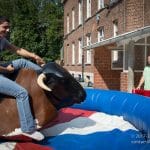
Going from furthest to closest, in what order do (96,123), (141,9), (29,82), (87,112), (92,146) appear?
(141,9) → (87,112) → (96,123) → (29,82) → (92,146)

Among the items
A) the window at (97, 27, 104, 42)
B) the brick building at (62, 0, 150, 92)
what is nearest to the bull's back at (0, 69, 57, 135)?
the brick building at (62, 0, 150, 92)

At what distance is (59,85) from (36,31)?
3940 centimetres

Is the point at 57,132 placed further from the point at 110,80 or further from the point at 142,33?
the point at 110,80

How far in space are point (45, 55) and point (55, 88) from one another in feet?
128

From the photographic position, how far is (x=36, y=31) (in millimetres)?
45281

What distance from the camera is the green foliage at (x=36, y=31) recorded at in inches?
1713

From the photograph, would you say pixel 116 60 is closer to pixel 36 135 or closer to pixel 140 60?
pixel 140 60

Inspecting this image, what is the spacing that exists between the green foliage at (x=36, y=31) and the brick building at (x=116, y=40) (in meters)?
12.0

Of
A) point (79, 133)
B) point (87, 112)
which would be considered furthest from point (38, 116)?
point (87, 112)

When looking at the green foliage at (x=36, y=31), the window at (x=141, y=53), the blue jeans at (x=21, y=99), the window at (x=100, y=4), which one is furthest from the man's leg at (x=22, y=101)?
the green foliage at (x=36, y=31)

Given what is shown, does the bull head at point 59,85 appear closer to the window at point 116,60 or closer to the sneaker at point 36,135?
the sneaker at point 36,135

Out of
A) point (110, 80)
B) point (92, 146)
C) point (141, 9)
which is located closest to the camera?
point (92, 146)

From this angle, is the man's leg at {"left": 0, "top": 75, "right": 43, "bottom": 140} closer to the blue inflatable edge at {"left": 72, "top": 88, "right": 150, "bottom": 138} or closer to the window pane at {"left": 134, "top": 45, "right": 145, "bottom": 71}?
the blue inflatable edge at {"left": 72, "top": 88, "right": 150, "bottom": 138}

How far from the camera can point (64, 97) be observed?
6.40 m
